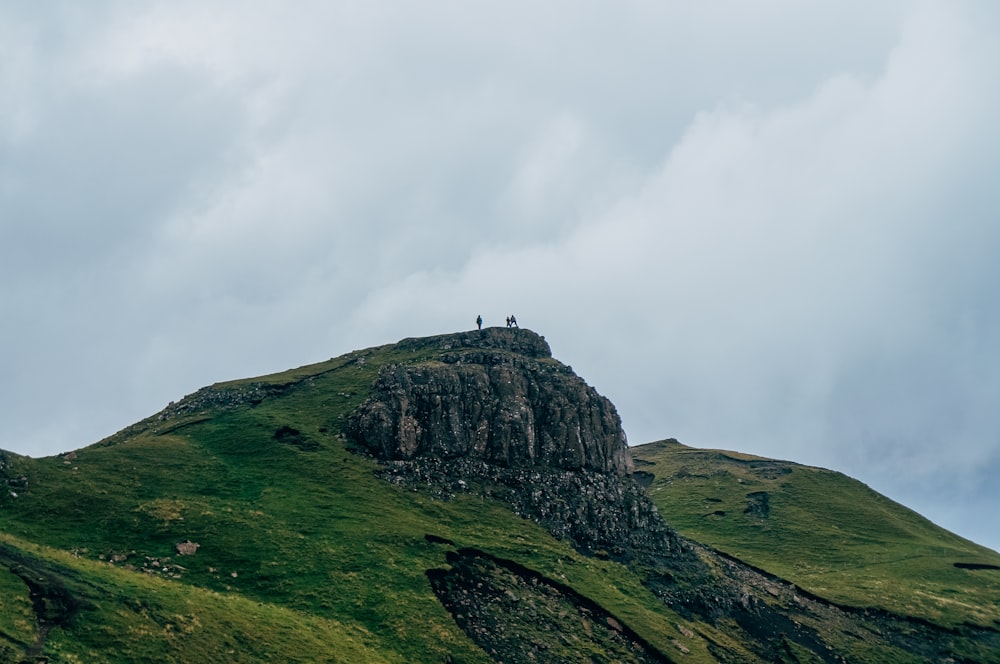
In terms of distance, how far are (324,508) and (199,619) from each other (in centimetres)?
3382

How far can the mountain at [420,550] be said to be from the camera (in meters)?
66.9

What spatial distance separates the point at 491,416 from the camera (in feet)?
400

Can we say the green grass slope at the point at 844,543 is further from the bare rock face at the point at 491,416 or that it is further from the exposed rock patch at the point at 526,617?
the exposed rock patch at the point at 526,617

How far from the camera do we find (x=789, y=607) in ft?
379

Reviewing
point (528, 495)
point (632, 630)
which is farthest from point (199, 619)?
point (528, 495)

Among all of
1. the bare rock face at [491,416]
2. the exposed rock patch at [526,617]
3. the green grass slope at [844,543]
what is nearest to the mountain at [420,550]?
the exposed rock patch at [526,617]

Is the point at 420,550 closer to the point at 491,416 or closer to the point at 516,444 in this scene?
the point at 516,444

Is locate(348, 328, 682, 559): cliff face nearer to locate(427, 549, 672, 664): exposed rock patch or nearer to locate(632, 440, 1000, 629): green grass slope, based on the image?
locate(427, 549, 672, 664): exposed rock patch

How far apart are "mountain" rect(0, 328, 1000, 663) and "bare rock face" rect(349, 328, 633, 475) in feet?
1.34

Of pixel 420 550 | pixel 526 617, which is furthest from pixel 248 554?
pixel 526 617

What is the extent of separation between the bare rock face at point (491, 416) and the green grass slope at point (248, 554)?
8.04 m

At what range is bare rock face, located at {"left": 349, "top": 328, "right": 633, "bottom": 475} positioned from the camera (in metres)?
117

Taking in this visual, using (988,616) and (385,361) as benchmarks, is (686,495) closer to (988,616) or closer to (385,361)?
(988,616)

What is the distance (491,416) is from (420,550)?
34.0 meters
